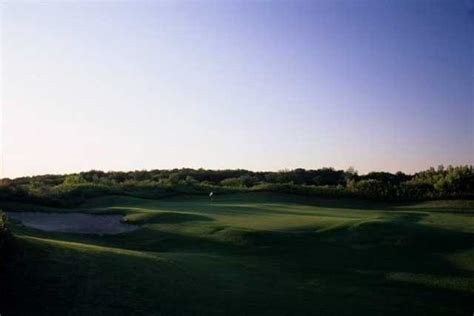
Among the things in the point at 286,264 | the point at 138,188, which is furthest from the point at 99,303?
the point at 138,188

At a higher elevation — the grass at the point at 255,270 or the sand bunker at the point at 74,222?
the sand bunker at the point at 74,222

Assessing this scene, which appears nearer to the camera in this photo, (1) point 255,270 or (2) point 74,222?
(1) point 255,270

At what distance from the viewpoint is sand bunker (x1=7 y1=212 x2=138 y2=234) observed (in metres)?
23.4

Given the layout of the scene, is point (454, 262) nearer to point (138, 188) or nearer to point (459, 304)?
point (459, 304)

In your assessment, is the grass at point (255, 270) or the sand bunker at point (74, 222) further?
the sand bunker at point (74, 222)

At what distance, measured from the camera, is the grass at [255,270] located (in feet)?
35.8

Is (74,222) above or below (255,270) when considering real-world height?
above

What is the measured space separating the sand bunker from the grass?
1.57 m

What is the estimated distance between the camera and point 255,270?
48.6ft

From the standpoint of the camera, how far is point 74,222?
25.4 m

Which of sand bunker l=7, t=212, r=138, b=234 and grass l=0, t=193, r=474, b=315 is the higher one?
sand bunker l=7, t=212, r=138, b=234

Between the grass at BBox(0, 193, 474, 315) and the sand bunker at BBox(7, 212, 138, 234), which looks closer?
the grass at BBox(0, 193, 474, 315)

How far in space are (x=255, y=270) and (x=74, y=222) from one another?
13076 mm

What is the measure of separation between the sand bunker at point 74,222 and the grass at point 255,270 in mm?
1566
